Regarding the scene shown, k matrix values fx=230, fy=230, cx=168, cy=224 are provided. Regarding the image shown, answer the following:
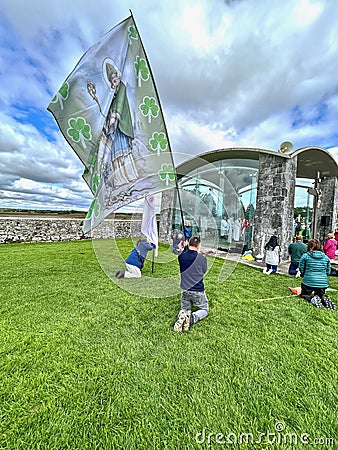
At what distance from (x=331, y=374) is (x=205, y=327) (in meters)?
1.68

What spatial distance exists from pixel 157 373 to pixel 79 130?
3196mm

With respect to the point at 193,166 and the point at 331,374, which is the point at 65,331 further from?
the point at 193,166

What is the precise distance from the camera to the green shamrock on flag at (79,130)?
3068 millimetres

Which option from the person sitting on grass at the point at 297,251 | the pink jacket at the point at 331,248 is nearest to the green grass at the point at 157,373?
the person sitting on grass at the point at 297,251

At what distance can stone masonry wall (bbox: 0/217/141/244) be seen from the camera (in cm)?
1334

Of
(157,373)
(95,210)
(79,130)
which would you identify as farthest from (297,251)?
(79,130)

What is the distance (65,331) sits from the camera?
11.5 feet

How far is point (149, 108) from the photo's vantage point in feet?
11.1

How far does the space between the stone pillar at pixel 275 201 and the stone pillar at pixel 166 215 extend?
5.83 meters

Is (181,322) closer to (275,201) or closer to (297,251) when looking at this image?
(297,251)

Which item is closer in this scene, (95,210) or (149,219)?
(95,210)

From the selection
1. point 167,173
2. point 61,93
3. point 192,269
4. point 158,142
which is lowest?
point 192,269

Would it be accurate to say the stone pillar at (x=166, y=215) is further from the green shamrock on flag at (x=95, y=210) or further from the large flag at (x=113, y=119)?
the green shamrock on flag at (x=95, y=210)

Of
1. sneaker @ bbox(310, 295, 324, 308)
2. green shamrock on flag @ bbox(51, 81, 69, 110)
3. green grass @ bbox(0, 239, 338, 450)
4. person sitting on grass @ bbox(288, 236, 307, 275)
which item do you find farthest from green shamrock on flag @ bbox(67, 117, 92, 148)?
person sitting on grass @ bbox(288, 236, 307, 275)
